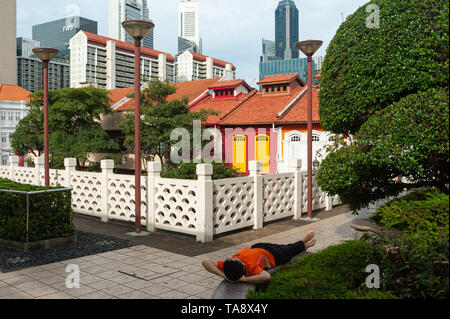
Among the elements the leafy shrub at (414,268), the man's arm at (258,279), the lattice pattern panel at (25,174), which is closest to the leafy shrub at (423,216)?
the leafy shrub at (414,268)

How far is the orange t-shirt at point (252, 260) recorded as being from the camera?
4023 mm

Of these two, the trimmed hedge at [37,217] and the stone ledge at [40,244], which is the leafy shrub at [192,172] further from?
the stone ledge at [40,244]

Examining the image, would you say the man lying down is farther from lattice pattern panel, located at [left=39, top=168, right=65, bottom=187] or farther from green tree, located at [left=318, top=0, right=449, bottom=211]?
lattice pattern panel, located at [left=39, top=168, right=65, bottom=187]

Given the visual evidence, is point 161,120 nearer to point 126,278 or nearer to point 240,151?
point 240,151

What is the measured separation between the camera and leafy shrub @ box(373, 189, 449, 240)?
3867mm

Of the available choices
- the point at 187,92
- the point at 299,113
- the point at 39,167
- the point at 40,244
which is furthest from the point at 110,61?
the point at 40,244

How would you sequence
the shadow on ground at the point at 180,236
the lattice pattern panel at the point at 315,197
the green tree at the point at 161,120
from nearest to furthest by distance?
the shadow on ground at the point at 180,236 < the lattice pattern panel at the point at 315,197 < the green tree at the point at 161,120

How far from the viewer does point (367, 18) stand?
508cm

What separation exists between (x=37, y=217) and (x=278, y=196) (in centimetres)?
564

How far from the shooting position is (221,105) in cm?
2788

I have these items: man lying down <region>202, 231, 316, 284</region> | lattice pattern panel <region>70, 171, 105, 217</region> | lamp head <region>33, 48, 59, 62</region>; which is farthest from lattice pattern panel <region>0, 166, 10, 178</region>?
man lying down <region>202, 231, 316, 284</region>

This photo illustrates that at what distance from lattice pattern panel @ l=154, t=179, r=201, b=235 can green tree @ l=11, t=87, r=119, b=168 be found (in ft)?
45.6

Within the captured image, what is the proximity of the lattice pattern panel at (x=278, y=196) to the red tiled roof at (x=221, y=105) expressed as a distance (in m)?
15.1

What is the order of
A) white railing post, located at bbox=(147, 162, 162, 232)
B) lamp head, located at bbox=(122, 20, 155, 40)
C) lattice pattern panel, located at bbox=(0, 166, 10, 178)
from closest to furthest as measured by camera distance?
1. lamp head, located at bbox=(122, 20, 155, 40)
2. white railing post, located at bbox=(147, 162, 162, 232)
3. lattice pattern panel, located at bbox=(0, 166, 10, 178)
